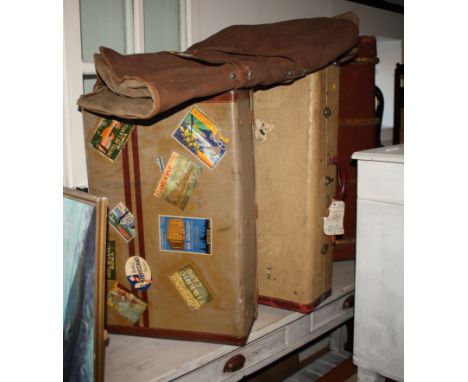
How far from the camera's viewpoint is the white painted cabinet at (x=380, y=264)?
4.60ft

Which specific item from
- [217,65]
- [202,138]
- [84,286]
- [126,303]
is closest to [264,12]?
[217,65]

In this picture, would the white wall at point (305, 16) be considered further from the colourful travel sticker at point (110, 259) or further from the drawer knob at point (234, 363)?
the drawer knob at point (234, 363)

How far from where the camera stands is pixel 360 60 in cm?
184

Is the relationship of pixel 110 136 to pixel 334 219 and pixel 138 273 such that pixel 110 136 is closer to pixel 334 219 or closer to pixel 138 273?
pixel 138 273

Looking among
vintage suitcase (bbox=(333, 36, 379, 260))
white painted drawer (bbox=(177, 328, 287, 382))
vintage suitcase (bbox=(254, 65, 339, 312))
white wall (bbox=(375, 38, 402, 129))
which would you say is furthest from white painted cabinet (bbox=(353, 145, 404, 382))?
white wall (bbox=(375, 38, 402, 129))

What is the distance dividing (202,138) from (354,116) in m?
0.90

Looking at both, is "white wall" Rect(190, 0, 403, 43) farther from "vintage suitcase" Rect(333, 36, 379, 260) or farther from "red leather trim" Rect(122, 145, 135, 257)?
"red leather trim" Rect(122, 145, 135, 257)

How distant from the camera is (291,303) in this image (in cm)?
151

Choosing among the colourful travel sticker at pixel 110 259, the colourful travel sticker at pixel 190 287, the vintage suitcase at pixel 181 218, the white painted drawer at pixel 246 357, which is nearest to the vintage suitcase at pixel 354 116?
the white painted drawer at pixel 246 357

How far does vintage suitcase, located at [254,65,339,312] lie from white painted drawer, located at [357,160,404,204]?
9cm

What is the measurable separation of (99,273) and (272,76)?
63 centimetres

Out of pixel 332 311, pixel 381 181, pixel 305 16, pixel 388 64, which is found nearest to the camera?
pixel 381 181
